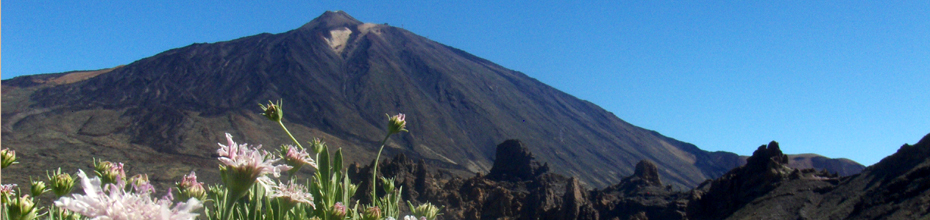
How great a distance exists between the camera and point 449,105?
96.8 meters

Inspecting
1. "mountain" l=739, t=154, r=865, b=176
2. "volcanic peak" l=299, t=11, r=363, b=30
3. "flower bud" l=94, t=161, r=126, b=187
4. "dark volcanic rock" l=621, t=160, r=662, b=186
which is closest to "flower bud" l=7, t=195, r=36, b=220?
"flower bud" l=94, t=161, r=126, b=187

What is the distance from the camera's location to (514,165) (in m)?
41.2

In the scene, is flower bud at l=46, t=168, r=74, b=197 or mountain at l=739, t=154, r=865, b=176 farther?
mountain at l=739, t=154, r=865, b=176

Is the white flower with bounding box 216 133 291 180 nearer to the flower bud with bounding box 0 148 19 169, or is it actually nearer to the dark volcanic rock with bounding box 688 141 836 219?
the flower bud with bounding box 0 148 19 169

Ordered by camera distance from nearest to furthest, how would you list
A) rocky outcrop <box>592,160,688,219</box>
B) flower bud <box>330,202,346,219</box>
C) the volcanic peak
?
1. flower bud <box>330,202,346,219</box>
2. rocky outcrop <box>592,160,688,219</box>
3. the volcanic peak

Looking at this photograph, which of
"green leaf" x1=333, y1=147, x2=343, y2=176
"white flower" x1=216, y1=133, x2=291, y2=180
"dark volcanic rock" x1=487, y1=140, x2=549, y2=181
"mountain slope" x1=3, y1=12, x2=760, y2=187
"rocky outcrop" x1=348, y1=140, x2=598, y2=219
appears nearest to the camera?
"white flower" x1=216, y1=133, x2=291, y2=180

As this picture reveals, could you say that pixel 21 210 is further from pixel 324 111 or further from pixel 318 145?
pixel 324 111

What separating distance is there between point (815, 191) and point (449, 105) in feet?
258

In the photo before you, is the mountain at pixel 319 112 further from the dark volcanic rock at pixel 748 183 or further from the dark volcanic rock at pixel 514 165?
the dark volcanic rock at pixel 748 183

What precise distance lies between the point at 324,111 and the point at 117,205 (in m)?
78.6

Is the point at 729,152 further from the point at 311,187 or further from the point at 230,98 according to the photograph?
the point at 311,187

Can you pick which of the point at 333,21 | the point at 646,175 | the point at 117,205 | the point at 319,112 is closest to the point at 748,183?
the point at 646,175

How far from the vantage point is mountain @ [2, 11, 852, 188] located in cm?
5319

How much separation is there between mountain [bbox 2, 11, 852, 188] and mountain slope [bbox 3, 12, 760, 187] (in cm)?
25
